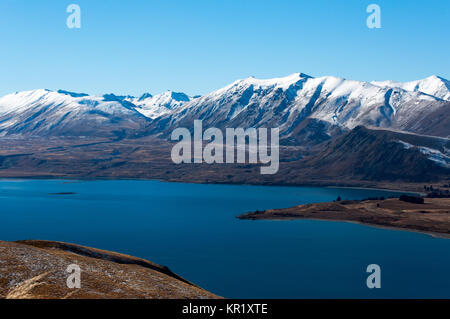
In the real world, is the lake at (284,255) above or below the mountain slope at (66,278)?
below

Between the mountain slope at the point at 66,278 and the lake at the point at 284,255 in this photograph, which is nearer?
the mountain slope at the point at 66,278

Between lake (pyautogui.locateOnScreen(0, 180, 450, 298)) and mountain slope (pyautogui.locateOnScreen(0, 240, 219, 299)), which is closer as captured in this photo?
mountain slope (pyautogui.locateOnScreen(0, 240, 219, 299))

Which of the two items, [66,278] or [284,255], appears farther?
[284,255]

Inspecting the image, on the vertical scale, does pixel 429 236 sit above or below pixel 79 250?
below

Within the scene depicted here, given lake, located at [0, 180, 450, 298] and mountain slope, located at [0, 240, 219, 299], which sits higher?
mountain slope, located at [0, 240, 219, 299]

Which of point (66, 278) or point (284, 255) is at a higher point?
point (66, 278)
